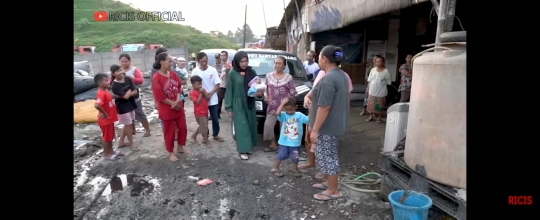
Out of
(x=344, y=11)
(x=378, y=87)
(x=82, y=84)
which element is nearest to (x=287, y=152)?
(x=378, y=87)

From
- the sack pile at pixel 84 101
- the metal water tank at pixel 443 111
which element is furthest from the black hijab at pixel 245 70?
the sack pile at pixel 84 101

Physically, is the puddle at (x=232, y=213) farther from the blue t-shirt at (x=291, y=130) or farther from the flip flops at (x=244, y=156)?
the flip flops at (x=244, y=156)

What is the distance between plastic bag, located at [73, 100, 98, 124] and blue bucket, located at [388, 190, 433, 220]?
6.62 metres

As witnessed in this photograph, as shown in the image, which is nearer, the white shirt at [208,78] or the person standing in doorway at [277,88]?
the person standing in doorway at [277,88]

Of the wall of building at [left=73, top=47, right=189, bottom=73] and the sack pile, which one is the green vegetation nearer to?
the wall of building at [left=73, top=47, right=189, bottom=73]

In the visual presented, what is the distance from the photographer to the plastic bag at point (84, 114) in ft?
24.7

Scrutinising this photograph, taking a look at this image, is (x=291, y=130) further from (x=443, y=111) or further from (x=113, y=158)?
(x=113, y=158)

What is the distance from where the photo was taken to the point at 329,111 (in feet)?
12.1

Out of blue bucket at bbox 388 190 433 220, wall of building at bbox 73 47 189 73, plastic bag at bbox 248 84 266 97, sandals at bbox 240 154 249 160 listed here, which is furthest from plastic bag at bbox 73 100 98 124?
wall of building at bbox 73 47 189 73

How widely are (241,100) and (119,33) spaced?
1841 inches

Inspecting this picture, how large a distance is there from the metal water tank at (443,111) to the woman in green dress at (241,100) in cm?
262

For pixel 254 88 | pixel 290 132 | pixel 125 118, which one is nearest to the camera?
pixel 290 132
